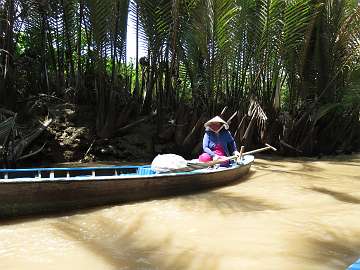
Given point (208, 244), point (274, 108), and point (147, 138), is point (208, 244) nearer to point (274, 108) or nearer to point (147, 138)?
point (147, 138)

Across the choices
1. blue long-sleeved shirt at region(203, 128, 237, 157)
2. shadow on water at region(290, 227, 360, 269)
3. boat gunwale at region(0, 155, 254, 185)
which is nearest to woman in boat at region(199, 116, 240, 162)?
blue long-sleeved shirt at region(203, 128, 237, 157)

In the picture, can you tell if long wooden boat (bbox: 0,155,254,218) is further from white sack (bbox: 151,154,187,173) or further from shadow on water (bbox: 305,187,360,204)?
shadow on water (bbox: 305,187,360,204)

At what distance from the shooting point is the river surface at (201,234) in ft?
13.5

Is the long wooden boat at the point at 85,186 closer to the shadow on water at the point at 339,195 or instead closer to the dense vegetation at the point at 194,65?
the shadow on water at the point at 339,195

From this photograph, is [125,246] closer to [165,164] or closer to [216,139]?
[165,164]

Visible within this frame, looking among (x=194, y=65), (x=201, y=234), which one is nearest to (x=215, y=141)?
(x=201, y=234)

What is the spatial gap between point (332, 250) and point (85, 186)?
2.87 meters

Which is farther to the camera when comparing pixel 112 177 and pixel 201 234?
pixel 112 177

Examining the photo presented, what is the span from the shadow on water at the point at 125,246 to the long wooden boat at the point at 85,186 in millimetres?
365

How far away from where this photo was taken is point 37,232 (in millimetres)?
4926

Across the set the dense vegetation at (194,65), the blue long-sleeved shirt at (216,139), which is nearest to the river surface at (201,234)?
the blue long-sleeved shirt at (216,139)

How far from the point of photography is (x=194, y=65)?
11.4 m

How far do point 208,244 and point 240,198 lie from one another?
225 centimetres

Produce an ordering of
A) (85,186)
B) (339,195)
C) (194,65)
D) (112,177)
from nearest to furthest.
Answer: (85,186)
(112,177)
(339,195)
(194,65)
